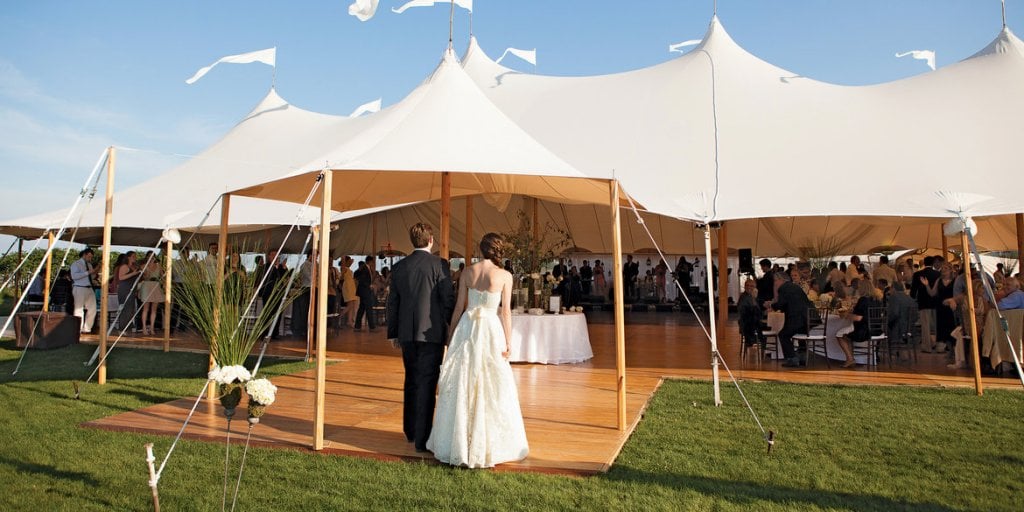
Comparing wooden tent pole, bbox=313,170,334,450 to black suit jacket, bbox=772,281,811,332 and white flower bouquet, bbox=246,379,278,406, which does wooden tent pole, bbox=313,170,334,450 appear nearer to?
white flower bouquet, bbox=246,379,278,406

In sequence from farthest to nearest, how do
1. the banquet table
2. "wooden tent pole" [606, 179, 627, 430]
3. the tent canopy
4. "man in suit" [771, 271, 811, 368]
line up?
the banquet table, "man in suit" [771, 271, 811, 368], the tent canopy, "wooden tent pole" [606, 179, 627, 430]

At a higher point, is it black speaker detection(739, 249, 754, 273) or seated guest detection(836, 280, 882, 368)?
black speaker detection(739, 249, 754, 273)

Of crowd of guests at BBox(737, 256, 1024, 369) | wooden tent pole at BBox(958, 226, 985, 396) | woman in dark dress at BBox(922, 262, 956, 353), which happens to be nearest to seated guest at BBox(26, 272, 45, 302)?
crowd of guests at BBox(737, 256, 1024, 369)

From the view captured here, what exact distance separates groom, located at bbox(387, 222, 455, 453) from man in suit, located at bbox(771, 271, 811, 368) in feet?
16.7

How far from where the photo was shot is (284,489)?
3451 mm

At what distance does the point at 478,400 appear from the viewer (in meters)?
3.83

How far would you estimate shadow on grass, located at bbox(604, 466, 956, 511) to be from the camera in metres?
3.24

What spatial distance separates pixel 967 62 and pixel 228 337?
9.88m

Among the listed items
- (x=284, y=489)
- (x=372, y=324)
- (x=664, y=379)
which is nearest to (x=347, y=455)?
(x=284, y=489)

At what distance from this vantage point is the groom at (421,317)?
4.19 m

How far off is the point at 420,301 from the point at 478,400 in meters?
0.74

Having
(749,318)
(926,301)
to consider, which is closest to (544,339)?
(749,318)

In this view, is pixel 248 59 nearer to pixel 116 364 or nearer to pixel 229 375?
pixel 116 364

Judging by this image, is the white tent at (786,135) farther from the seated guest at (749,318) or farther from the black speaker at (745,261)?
the black speaker at (745,261)
